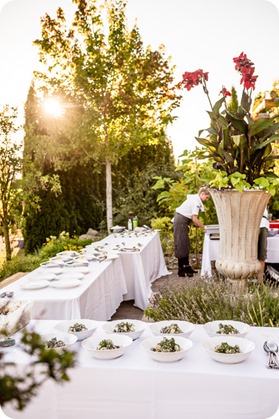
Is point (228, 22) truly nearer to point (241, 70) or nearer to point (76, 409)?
point (241, 70)

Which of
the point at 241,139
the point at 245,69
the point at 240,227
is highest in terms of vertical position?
the point at 245,69

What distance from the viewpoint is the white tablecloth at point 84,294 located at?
2367 millimetres

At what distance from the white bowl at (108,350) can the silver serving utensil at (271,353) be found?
1.42ft

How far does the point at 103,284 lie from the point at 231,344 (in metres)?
1.79

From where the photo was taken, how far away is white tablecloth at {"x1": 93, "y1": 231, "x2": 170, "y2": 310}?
4.04 metres

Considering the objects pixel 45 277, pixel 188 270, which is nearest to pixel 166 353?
pixel 45 277

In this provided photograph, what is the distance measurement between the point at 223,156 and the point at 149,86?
4152mm

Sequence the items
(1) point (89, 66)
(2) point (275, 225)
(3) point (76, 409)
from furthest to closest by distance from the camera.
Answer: (1) point (89, 66), (2) point (275, 225), (3) point (76, 409)

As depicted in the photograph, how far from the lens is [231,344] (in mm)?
1438

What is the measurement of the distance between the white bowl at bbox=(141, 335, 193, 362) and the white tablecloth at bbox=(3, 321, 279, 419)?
0.02 meters

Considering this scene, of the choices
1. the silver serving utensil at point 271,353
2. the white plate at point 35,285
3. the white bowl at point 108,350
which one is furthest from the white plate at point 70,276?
the silver serving utensil at point 271,353

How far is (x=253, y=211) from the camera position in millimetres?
2795

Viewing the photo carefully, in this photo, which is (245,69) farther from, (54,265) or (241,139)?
(54,265)

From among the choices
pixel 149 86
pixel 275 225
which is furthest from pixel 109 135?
pixel 275 225
